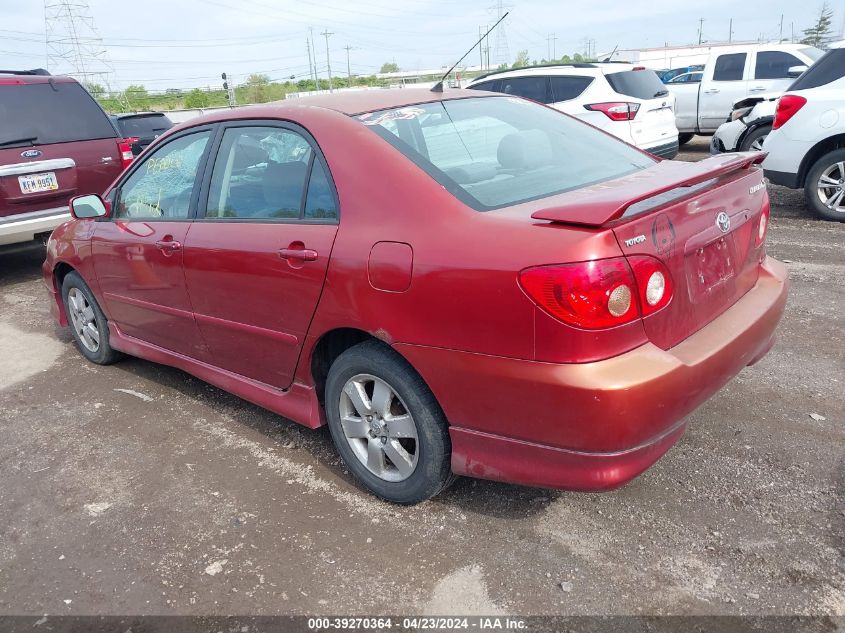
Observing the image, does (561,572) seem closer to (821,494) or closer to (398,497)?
(398,497)

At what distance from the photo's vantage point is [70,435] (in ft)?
12.7

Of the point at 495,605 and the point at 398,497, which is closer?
the point at 495,605

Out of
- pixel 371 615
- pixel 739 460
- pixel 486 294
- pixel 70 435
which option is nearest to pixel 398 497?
pixel 371 615

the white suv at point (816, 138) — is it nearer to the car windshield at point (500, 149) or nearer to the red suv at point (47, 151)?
the car windshield at point (500, 149)

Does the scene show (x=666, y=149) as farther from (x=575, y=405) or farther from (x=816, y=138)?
(x=575, y=405)

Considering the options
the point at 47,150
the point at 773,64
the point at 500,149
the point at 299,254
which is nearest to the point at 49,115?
the point at 47,150

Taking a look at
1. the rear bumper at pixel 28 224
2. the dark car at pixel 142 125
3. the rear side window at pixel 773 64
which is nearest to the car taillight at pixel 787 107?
the rear side window at pixel 773 64

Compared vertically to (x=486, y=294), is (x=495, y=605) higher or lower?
lower

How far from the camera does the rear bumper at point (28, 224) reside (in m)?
6.75

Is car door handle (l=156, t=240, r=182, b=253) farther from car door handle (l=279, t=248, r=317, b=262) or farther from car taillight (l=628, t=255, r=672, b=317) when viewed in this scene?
car taillight (l=628, t=255, r=672, b=317)

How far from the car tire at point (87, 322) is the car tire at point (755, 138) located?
7.95 m

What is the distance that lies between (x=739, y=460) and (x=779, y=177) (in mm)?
5316

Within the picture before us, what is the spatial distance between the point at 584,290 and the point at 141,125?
12.8 metres

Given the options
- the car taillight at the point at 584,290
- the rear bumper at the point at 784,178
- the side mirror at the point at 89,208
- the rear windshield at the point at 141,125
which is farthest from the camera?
the rear windshield at the point at 141,125
